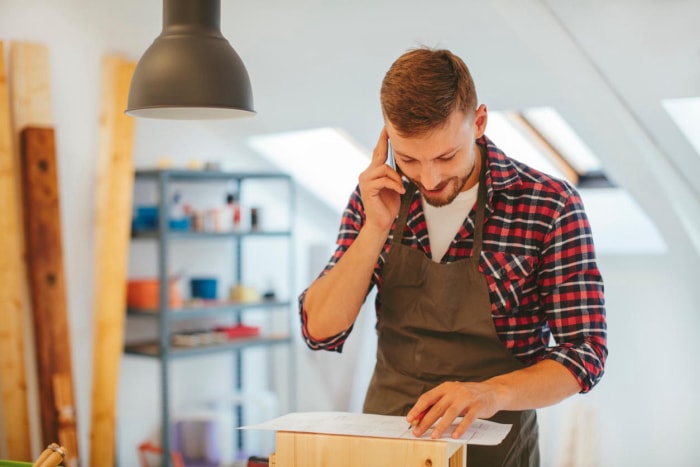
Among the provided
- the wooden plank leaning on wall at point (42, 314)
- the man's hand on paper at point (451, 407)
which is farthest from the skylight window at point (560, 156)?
the man's hand on paper at point (451, 407)

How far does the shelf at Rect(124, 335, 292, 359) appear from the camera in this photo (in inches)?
176

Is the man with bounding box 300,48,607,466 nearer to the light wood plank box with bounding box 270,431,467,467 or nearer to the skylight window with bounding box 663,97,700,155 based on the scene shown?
the light wood plank box with bounding box 270,431,467,467

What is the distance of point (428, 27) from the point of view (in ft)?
11.7

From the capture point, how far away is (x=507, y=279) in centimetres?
198

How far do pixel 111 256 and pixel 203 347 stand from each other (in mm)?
699

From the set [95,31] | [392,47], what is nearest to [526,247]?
[392,47]

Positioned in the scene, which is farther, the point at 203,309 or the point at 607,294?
the point at 203,309

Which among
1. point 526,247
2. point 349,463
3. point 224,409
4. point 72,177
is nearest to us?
point 349,463

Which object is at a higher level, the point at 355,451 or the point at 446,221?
the point at 446,221

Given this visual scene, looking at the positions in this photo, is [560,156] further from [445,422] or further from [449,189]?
[445,422]

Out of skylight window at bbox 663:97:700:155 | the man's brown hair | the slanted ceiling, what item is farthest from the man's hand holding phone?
skylight window at bbox 663:97:700:155

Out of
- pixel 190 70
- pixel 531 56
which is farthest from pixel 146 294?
pixel 190 70

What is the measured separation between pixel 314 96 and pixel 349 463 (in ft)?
10.5

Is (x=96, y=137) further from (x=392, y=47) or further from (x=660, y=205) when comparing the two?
(x=660, y=205)
